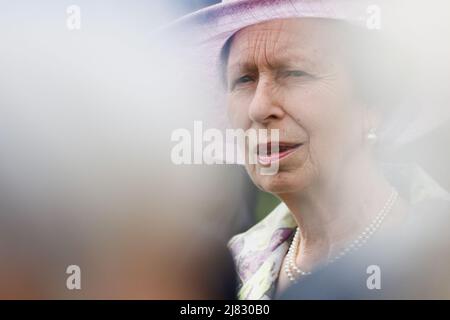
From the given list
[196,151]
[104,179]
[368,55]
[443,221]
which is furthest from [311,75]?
[104,179]

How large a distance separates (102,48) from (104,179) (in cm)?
35

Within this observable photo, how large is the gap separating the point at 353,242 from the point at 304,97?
15.3 inches

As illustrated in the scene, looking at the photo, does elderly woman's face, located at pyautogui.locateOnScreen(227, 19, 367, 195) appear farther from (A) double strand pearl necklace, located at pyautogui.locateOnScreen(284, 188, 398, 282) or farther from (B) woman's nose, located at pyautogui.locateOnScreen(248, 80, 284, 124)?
(A) double strand pearl necklace, located at pyautogui.locateOnScreen(284, 188, 398, 282)

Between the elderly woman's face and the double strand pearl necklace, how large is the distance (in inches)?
5.6

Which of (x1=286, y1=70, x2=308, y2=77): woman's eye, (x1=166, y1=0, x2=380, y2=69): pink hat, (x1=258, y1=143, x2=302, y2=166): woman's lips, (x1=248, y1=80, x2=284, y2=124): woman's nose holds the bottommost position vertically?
(x1=258, y1=143, x2=302, y2=166): woman's lips

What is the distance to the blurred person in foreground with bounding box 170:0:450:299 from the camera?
1.62 meters

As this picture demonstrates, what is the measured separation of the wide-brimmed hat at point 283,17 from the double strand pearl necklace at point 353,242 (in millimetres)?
158

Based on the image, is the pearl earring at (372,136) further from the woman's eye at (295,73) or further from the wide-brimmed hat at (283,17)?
the woman's eye at (295,73)

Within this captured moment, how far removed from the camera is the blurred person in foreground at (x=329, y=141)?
5.32 ft

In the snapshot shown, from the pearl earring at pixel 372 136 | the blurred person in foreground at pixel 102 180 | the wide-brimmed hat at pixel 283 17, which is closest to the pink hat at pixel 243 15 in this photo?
the wide-brimmed hat at pixel 283 17

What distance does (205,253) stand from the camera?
5.89 feet

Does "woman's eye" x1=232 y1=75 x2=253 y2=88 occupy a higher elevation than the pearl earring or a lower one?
higher

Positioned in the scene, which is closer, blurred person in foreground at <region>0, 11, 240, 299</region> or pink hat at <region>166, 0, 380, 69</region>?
pink hat at <region>166, 0, 380, 69</region>

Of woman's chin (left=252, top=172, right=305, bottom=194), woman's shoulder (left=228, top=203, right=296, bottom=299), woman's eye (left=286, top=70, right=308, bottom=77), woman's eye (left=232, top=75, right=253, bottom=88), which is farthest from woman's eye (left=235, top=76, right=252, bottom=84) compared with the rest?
woman's shoulder (left=228, top=203, right=296, bottom=299)
